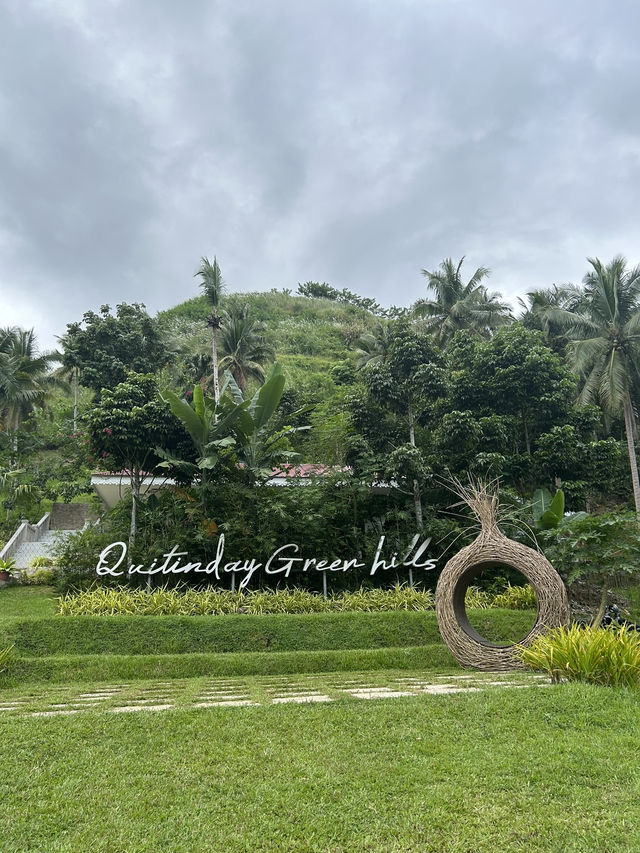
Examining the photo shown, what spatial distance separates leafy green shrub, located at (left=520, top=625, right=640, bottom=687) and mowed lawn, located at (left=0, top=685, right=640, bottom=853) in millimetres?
555

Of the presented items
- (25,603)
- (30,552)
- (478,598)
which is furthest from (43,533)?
(478,598)

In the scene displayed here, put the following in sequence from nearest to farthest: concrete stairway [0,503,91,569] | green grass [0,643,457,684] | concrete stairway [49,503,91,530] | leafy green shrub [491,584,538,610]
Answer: green grass [0,643,457,684] → leafy green shrub [491,584,538,610] → concrete stairway [0,503,91,569] → concrete stairway [49,503,91,530]

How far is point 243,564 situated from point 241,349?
655 inches

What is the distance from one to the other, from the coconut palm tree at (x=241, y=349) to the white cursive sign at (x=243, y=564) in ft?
48.2

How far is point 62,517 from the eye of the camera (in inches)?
797

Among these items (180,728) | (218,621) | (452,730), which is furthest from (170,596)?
(452,730)

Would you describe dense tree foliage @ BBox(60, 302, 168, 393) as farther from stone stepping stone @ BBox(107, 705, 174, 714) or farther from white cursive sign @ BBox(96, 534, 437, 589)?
stone stepping stone @ BBox(107, 705, 174, 714)

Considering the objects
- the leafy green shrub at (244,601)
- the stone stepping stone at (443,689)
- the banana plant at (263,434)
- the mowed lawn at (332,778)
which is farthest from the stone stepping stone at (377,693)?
the banana plant at (263,434)

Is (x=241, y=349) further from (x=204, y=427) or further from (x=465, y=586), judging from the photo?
(x=465, y=586)

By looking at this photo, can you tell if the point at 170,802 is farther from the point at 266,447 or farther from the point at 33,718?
the point at 266,447

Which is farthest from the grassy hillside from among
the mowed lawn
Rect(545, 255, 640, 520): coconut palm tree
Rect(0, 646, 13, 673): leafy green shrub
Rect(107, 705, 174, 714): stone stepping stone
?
the mowed lawn

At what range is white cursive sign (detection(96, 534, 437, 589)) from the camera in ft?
31.5

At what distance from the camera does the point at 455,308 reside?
25719 millimetres

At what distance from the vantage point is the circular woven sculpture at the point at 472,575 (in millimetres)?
6109
